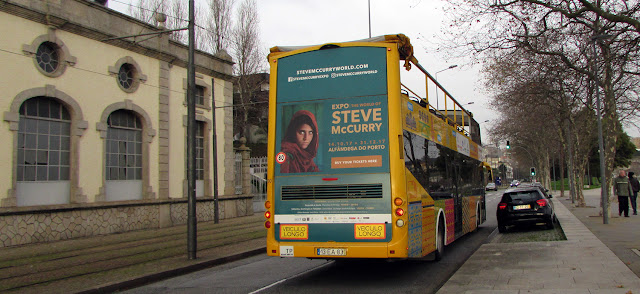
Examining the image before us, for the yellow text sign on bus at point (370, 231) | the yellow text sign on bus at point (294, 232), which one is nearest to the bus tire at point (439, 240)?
the yellow text sign on bus at point (370, 231)

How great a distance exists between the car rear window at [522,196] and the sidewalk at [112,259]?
25.2ft

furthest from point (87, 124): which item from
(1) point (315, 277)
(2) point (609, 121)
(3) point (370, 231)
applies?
(2) point (609, 121)

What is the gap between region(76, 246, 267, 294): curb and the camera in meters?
8.31

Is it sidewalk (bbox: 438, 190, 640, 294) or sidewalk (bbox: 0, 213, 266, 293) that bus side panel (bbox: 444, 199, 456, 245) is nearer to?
sidewalk (bbox: 438, 190, 640, 294)

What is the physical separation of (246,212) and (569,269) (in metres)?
19.4

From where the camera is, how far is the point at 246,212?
1037 inches

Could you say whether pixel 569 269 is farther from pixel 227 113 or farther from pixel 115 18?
pixel 227 113

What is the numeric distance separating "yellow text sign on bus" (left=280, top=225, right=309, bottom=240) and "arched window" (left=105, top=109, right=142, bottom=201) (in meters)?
12.3

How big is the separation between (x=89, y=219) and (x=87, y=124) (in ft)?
10.3

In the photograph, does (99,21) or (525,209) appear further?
(99,21)

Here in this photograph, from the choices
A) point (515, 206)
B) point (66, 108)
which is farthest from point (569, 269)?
point (66, 108)

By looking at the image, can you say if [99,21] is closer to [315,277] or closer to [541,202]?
[315,277]

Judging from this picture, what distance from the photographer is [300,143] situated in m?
8.16

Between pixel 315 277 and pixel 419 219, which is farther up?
pixel 419 219
